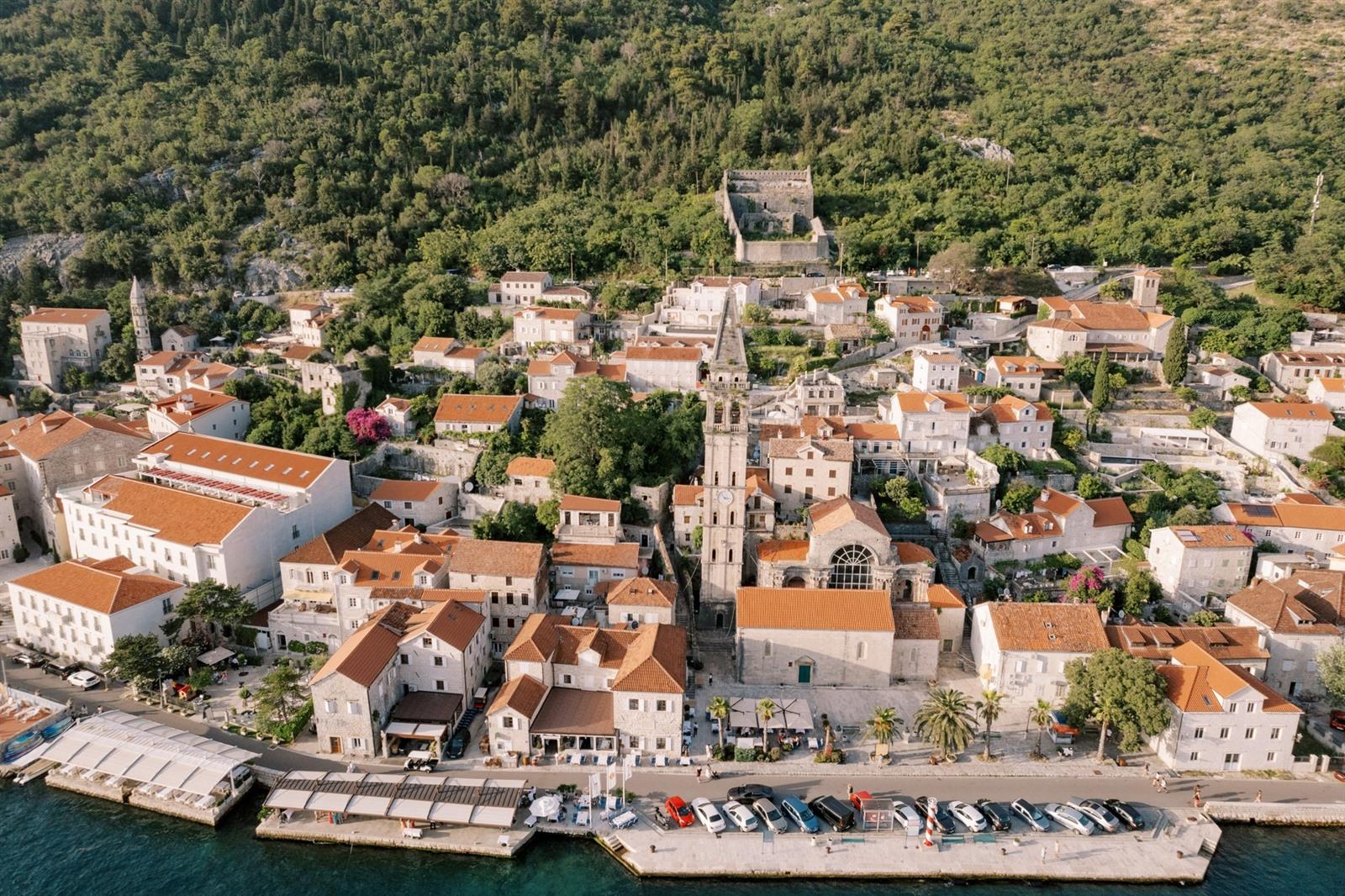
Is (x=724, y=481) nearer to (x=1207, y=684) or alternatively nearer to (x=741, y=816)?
(x=741, y=816)

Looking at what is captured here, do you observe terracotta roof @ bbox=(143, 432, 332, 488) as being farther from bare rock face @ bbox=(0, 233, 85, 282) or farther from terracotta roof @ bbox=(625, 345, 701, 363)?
bare rock face @ bbox=(0, 233, 85, 282)

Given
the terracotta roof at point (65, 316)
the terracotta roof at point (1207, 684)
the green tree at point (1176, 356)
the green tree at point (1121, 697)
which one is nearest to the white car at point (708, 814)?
the green tree at point (1121, 697)

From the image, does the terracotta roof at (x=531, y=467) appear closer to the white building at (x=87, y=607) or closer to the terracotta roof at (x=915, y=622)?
the white building at (x=87, y=607)

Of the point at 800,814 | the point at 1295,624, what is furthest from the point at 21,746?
the point at 1295,624

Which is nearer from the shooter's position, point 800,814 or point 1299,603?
point 800,814

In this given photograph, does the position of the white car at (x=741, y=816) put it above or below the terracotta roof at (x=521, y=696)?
below
